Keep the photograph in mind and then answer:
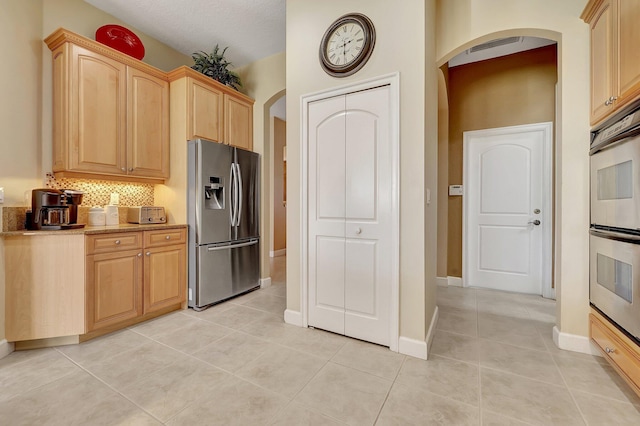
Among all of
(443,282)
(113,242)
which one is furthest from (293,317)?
(443,282)

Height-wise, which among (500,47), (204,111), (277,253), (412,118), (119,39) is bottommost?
(277,253)

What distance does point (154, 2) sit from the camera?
2777mm

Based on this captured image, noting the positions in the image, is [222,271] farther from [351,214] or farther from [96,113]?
[96,113]

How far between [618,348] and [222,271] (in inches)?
129

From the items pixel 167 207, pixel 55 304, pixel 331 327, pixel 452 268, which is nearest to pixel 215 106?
pixel 167 207

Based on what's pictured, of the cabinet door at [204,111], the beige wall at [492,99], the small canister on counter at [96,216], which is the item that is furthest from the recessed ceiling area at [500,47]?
the small canister on counter at [96,216]

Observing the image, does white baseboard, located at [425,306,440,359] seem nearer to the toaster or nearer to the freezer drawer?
the freezer drawer

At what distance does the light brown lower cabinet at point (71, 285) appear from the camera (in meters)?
2.08

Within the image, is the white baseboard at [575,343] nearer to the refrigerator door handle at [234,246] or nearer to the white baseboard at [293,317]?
the white baseboard at [293,317]

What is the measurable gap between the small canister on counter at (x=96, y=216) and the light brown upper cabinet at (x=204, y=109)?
1.08 meters

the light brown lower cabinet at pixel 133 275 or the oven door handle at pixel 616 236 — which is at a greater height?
the oven door handle at pixel 616 236

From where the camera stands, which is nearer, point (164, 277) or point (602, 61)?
point (602, 61)

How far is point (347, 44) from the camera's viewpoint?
2.31 meters

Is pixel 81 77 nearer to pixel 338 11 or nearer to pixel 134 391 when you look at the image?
pixel 338 11
